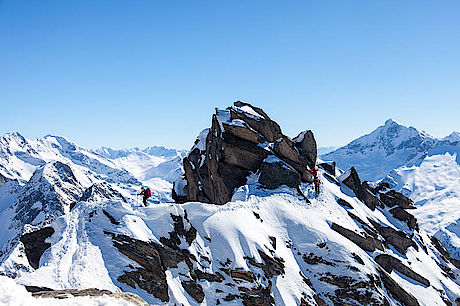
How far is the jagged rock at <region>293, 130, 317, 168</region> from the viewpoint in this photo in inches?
2190

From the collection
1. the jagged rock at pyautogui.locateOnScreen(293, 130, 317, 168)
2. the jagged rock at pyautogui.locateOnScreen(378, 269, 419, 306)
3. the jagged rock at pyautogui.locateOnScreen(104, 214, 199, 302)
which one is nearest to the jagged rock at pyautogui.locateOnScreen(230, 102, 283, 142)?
the jagged rock at pyautogui.locateOnScreen(293, 130, 317, 168)

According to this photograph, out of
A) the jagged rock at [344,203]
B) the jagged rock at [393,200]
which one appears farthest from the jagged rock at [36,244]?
the jagged rock at [393,200]

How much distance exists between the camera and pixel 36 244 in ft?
84.8

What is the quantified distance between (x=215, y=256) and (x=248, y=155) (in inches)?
875

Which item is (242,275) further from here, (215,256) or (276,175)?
(276,175)

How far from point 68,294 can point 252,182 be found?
1449 inches

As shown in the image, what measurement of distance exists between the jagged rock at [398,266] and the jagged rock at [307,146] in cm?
2013

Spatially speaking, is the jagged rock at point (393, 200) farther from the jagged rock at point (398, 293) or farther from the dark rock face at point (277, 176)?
the jagged rock at point (398, 293)

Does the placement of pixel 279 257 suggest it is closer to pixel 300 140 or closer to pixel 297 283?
pixel 297 283

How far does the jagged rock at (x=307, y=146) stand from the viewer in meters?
55.6

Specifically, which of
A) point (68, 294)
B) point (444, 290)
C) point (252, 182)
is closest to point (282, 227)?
point (252, 182)

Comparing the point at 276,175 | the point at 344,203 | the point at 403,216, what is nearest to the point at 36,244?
the point at 276,175

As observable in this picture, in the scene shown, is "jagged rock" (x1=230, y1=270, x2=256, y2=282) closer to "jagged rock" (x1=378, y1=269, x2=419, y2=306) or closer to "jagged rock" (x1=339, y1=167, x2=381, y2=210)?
"jagged rock" (x1=378, y1=269, x2=419, y2=306)

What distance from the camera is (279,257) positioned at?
104 ft
